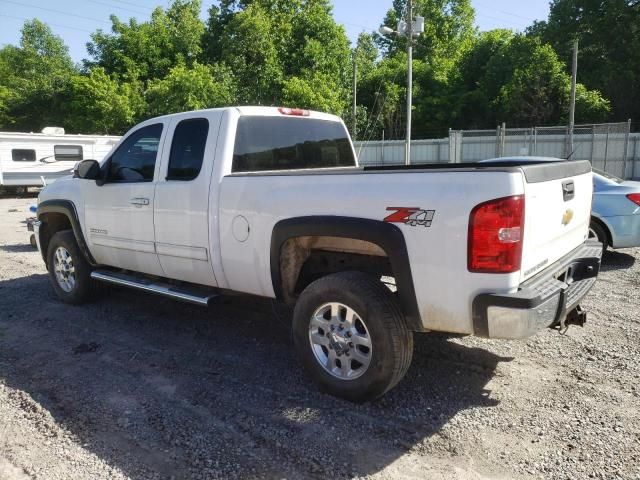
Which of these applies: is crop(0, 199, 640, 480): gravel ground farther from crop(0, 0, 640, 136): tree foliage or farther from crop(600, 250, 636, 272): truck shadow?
crop(0, 0, 640, 136): tree foliage

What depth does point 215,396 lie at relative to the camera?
12.4 feet

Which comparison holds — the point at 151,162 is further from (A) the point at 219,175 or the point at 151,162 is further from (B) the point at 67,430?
(B) the point at 67,430

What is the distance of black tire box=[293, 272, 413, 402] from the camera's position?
11.0 ft

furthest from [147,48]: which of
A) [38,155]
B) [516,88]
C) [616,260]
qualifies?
[616,260]

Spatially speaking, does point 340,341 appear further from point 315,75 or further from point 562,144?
point 315,75

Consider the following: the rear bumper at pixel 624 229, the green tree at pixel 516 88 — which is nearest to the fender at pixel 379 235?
the rear bumper at pixel 624 229

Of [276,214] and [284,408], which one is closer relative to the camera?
[284,408]

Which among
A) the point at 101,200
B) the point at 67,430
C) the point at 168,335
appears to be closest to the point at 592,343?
the point at 168,335

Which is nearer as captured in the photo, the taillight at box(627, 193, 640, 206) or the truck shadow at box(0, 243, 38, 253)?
the taillight at box(627, 193, 640, 206)

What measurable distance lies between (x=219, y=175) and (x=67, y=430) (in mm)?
2055

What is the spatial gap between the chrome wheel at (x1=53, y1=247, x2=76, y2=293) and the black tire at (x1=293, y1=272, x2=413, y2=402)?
3447 mm

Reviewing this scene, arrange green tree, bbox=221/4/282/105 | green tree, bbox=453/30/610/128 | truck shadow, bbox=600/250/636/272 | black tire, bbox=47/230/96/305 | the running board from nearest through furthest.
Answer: the running board, black tire, bbox=47/230/96/305, truck shadow, bbox=600/250/636/272, green tree, bbox=221/4/282/105, green tree, bbox=453/30/610/128

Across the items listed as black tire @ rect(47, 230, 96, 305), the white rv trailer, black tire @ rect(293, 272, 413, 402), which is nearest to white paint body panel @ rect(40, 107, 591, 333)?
black tire @ rect(293, 272, 413, 402)

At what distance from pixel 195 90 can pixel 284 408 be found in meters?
25.0
